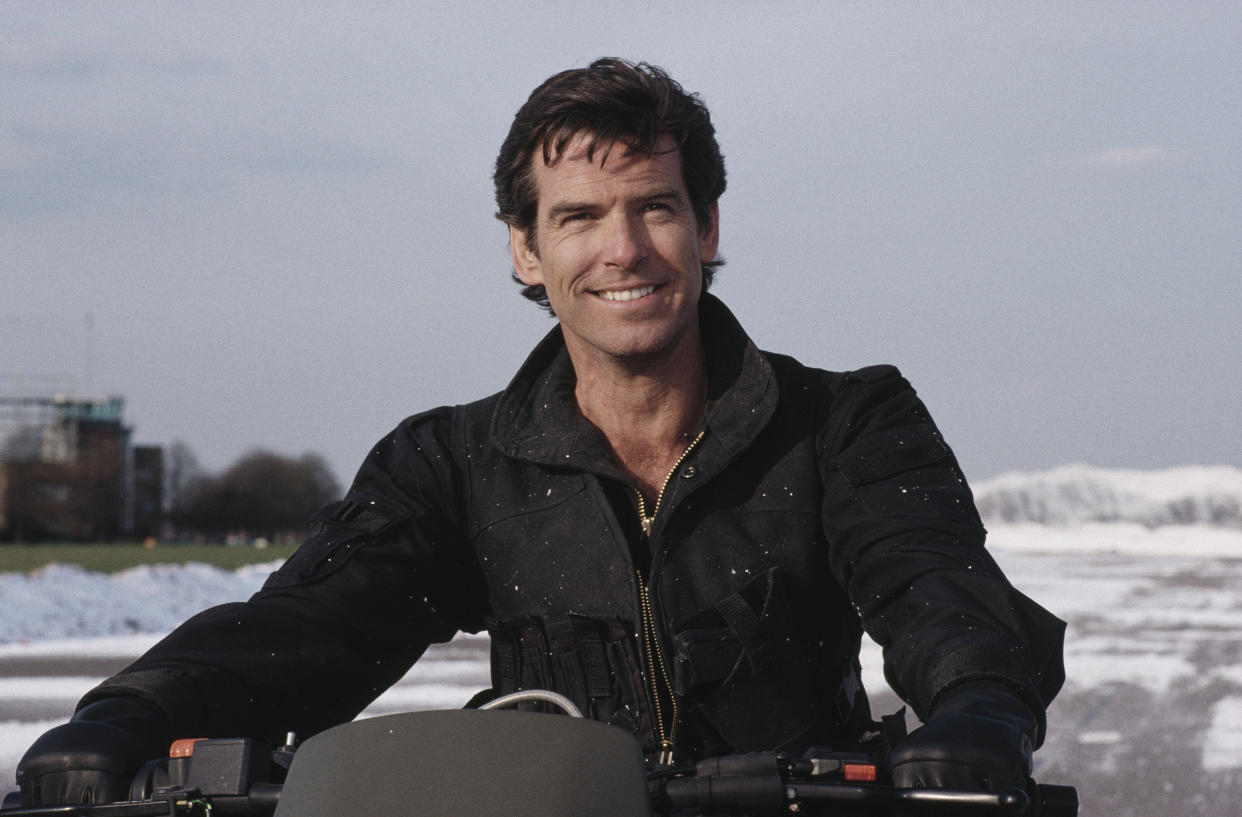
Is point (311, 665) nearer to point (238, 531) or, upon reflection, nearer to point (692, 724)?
point (692, 724)

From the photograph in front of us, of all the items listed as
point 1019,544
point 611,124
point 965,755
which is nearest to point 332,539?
point 611,124

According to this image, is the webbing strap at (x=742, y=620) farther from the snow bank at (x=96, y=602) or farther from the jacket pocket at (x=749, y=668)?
the snow bank at (x=96, y=602)

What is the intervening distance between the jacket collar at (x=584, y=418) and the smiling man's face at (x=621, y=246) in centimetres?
16

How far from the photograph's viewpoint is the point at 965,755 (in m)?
2.35

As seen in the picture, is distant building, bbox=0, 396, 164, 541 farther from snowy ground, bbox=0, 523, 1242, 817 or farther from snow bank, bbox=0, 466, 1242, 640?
snowy ground, bbox=0, 523, 1242, 817

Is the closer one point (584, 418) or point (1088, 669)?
point (584, 418)

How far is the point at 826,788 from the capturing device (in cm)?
225

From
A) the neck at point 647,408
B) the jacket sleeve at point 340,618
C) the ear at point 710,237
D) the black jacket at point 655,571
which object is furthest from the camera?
the ear at point 710,237

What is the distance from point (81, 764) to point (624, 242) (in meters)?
1.61

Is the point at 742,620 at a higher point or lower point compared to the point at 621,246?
lower

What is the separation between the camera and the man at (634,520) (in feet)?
11.1

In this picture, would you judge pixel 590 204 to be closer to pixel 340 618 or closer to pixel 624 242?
pixel 624 242

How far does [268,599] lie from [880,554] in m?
1.22

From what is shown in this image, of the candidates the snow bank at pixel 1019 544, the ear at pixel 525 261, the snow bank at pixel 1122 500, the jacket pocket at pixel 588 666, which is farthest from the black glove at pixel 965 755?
the snow bank at pixel 1122 500
